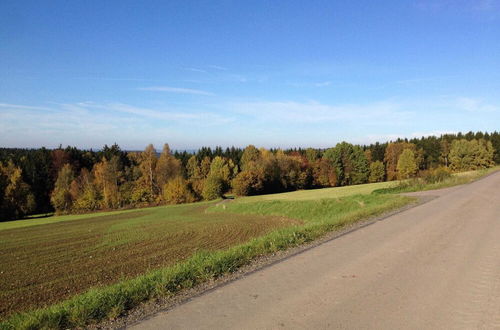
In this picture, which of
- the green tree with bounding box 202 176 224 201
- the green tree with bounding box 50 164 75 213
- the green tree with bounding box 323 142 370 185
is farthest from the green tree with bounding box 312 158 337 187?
the green tree with bounding box 50 164 75 213

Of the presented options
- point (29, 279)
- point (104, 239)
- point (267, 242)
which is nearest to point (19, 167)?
point (104, 239)

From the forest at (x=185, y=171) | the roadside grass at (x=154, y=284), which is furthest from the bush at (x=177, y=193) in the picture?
the roadside grass at (x=154, y=284)

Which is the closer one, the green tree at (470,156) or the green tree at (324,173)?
the green tree at (470,156)

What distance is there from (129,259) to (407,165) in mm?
84878

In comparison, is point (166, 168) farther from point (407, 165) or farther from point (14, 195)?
point (407, 165)

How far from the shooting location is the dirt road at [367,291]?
16.4 ft

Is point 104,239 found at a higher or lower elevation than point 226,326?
lower

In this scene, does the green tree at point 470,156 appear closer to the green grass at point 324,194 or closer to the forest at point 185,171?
the forest at point 185,171

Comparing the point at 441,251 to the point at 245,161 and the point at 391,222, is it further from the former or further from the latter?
the point at 245,161

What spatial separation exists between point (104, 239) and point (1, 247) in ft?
25.7

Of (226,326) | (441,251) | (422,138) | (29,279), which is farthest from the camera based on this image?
(422,138)

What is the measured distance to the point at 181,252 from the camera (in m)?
18.8

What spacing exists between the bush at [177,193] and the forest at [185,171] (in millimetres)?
203

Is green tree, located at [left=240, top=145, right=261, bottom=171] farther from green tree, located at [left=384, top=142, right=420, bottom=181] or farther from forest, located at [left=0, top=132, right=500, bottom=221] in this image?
green tree, located at [left=384, top=142, right=420, bottom=181]
